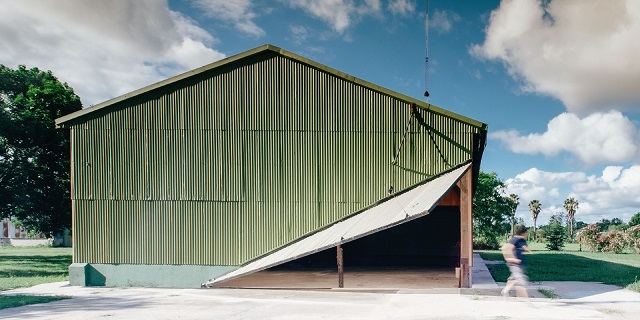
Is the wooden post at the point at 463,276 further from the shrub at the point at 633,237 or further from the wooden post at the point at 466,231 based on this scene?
the shrub at the point at 633,237

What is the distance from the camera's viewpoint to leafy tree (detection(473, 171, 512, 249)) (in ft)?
115

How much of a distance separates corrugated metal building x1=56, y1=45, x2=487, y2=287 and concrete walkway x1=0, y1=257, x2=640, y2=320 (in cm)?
135

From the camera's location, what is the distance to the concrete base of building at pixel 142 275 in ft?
45.9

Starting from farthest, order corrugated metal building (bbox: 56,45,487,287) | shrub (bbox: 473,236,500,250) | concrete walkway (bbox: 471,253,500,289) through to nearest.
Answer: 1. shrub (bbox: 473,236,500,250)
2. corrugated metal building (bbox: 56,45,487,287)
3. concrete walkway (bbox: 471,253,500,289)

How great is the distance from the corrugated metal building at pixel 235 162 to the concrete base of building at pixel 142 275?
32 mm

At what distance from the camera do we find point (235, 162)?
47.3 feet

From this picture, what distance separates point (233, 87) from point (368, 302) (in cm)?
794

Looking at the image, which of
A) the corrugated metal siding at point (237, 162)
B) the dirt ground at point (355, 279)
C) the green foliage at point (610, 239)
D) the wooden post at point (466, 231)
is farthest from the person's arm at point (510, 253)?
the green foliage at point (610, 239)

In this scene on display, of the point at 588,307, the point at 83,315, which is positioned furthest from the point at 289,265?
the point at 588,307

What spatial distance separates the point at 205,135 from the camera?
47.6 feet

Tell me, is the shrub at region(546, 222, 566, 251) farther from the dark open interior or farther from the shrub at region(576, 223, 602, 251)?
the dark open interior

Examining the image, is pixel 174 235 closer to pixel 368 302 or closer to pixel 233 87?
pixel 233 87

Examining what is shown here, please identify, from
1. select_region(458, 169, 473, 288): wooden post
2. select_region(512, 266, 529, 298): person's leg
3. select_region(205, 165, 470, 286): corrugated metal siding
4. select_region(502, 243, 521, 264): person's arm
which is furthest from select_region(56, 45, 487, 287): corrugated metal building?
select_region(502, 243, 521, 264): person's arm

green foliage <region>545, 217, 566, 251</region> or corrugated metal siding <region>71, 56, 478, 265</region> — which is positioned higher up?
corrugated metal siding <region>71, 56, 478, 265</region>
